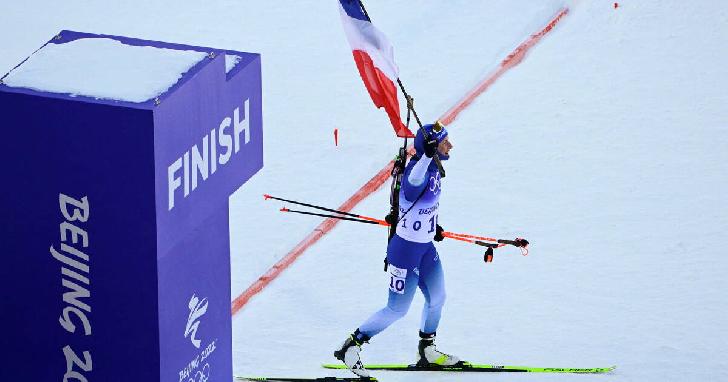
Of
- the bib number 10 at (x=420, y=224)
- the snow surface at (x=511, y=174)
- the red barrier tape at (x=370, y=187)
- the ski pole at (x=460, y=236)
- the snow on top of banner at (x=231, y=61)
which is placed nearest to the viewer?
the snow on top of banner at (x=231, y=61)

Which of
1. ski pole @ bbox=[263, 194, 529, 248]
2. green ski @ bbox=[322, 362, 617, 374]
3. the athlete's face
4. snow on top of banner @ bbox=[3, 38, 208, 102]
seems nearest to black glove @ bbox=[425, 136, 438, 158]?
the athlete's face

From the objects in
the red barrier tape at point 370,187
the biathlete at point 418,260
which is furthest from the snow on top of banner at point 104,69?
the red barrier tape at point 370,187

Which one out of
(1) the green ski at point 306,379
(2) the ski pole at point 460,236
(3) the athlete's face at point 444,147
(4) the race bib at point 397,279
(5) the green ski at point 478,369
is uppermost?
(3) the athlete's face at point 444,147

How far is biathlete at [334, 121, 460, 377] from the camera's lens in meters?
10.8

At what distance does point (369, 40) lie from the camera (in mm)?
10547

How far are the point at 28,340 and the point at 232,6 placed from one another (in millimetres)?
8905

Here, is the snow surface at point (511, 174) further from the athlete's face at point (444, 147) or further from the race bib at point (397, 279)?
the athlete's face at point (444, 147)

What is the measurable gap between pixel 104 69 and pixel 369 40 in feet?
9.38

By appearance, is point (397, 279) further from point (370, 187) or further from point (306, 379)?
point (370, 187)

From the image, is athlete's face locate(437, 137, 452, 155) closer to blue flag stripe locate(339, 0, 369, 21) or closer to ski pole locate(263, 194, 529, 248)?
ski pole locate(263, 194, 529, 248)

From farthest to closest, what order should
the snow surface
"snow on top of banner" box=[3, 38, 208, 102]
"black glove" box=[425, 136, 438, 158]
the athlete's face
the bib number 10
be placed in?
the snow surface → the bib number 10 → the athlete's face → "black glove" box=[425, 136, 438, 158] → "snow on top of banner" box=[3, 38, 208, 102]

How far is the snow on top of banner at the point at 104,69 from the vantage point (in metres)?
7.62

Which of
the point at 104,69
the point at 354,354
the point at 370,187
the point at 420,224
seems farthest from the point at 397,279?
the point at 104,69

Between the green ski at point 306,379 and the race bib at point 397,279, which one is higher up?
the race bib at point 397,279
